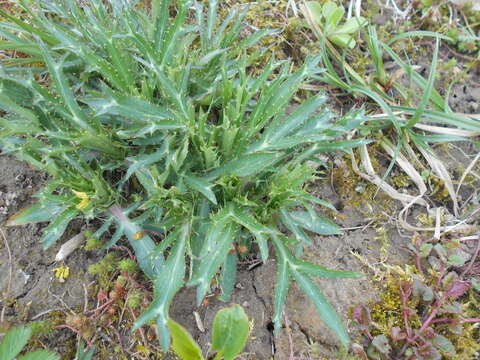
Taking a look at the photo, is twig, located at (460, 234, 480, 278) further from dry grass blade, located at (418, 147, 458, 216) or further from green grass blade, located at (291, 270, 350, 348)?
green grass blade, located at (291, 270, 350, 348)

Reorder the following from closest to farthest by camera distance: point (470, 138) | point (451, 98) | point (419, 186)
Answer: point (419, 186) < point (470, 138) < point (451, 98)

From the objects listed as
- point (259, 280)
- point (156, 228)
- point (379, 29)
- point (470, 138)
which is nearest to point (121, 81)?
point (156, 228)

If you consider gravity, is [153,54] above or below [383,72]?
above

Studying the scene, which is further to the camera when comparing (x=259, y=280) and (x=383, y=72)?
(x=383, y=72)

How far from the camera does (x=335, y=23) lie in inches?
93.4

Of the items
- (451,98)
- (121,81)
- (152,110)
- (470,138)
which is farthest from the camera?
(451,98)

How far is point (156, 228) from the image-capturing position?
1.84 meters

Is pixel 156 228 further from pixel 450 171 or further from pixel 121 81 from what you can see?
Result: pixel 450 171

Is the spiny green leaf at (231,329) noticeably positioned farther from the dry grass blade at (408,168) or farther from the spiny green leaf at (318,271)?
the dry grass blade at (408,168)

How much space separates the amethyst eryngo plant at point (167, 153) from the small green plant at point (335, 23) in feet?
1.80

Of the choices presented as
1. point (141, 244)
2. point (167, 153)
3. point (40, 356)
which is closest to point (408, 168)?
point (167, 153)

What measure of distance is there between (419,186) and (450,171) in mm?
258

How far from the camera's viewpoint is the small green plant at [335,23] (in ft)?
7.76

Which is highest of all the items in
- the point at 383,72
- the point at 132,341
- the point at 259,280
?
the point at 383,72
